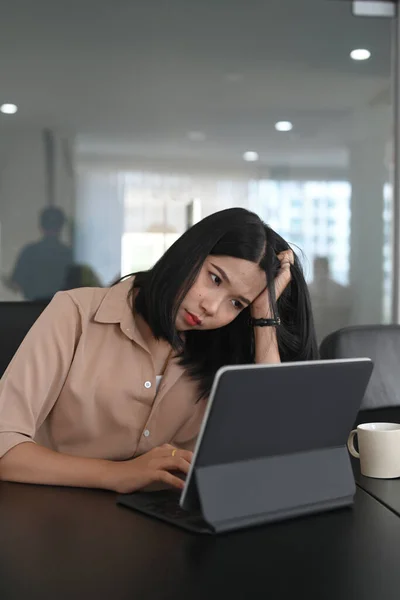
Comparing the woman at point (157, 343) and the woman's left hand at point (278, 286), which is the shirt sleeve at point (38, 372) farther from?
the woman's left hand at point (278, 286)

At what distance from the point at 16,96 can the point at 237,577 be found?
2824mm

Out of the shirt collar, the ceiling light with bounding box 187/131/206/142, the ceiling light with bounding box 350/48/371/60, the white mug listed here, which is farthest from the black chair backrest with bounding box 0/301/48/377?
the ceiling light with bounding box 350/48/371/60

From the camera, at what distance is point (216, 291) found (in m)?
1.54

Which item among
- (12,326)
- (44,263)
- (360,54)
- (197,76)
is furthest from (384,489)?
(360,54)

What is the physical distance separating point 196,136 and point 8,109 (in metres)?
0.80

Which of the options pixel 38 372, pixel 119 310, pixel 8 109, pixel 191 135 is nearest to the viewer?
pixel 38 372

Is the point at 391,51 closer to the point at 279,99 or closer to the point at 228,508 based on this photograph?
the point at 279,99

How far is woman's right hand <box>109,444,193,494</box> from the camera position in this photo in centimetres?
125

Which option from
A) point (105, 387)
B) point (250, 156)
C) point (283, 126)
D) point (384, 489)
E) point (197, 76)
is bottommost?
point (384, 489)

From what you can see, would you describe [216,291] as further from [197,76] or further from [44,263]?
[197,76]

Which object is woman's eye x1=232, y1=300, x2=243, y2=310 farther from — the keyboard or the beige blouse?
the keyboard

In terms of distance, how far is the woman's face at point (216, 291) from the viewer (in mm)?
1540

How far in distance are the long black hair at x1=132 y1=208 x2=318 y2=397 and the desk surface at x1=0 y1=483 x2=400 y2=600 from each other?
479 millimetres

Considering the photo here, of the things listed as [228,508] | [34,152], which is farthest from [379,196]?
[228,508]
